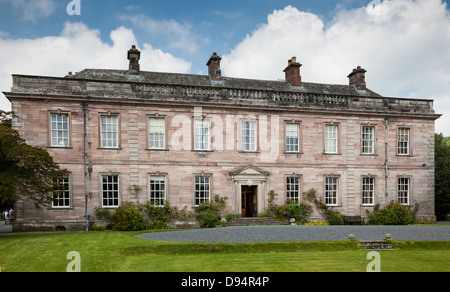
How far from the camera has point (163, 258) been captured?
39.3ft

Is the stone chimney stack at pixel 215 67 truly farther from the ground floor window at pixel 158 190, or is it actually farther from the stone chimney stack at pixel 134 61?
the ground floor window at pixel 158 190

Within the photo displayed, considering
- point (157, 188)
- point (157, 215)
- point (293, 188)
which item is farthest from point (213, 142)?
point (293, 188)

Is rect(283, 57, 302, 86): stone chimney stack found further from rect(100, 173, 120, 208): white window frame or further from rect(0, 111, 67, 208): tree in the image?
rect(0, 111, 67, 208): tree

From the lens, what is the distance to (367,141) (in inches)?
1001

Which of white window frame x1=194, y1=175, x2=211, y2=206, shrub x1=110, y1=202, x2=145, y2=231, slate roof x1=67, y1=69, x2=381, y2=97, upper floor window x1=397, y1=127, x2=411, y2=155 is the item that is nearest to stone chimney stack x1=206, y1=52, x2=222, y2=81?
slate roof x1=67, y1=69, x2=381, y2=97

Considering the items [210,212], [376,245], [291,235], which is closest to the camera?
[376,245]

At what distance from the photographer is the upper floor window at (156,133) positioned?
73.4 ft

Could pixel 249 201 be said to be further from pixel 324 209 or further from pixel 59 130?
pixel 59 130

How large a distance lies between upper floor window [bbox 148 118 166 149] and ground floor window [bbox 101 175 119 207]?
301cm

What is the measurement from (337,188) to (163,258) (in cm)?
1616

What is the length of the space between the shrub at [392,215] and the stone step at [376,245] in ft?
29.6

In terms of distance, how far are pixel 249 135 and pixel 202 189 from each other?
15.6ft
